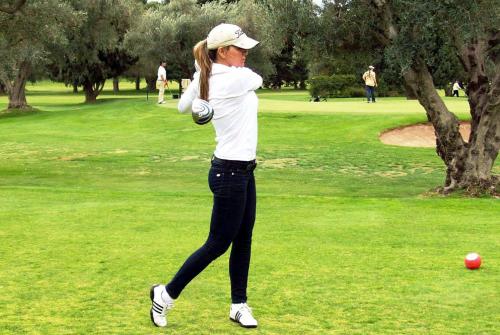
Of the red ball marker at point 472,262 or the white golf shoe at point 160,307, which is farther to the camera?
the red ball marker at point 472,262

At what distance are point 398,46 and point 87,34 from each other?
132ft

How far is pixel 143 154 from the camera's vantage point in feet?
102

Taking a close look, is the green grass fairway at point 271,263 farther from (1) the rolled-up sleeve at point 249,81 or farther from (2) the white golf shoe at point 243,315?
(1) the rolled-up sleeve at point 249,81

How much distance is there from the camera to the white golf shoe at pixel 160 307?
20.7 feet

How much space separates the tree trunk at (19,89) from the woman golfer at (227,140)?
4994cm

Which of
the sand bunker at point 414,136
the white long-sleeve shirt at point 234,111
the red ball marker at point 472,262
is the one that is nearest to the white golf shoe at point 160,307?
the white long-sleeve shirt at point 234,111

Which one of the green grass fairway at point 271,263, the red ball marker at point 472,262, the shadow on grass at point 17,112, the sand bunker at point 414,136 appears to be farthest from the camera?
the shadow on grass at point 17,112

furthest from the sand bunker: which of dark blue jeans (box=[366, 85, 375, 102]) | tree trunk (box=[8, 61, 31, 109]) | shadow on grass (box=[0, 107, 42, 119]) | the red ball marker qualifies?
tree trunk (box=[8, 61, 31, 109])

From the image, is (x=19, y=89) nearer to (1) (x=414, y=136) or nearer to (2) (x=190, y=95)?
(1) (x=414, y=136)

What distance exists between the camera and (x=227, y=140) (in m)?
6.20

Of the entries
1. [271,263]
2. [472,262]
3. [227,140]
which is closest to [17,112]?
[271,263]

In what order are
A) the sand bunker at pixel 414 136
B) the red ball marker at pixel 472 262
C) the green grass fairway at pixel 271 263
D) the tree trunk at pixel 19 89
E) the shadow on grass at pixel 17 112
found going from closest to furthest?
the green grass fairway at pixel 271 263 < the red ball marker at pixel 472 262 < the sand bunker at pixel 414 136 < the shadow on grass at pixel 17 112 < the tree trunk at pixel 19 89

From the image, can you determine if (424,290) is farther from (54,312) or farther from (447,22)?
(447,22)

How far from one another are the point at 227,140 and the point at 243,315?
4.63ft
